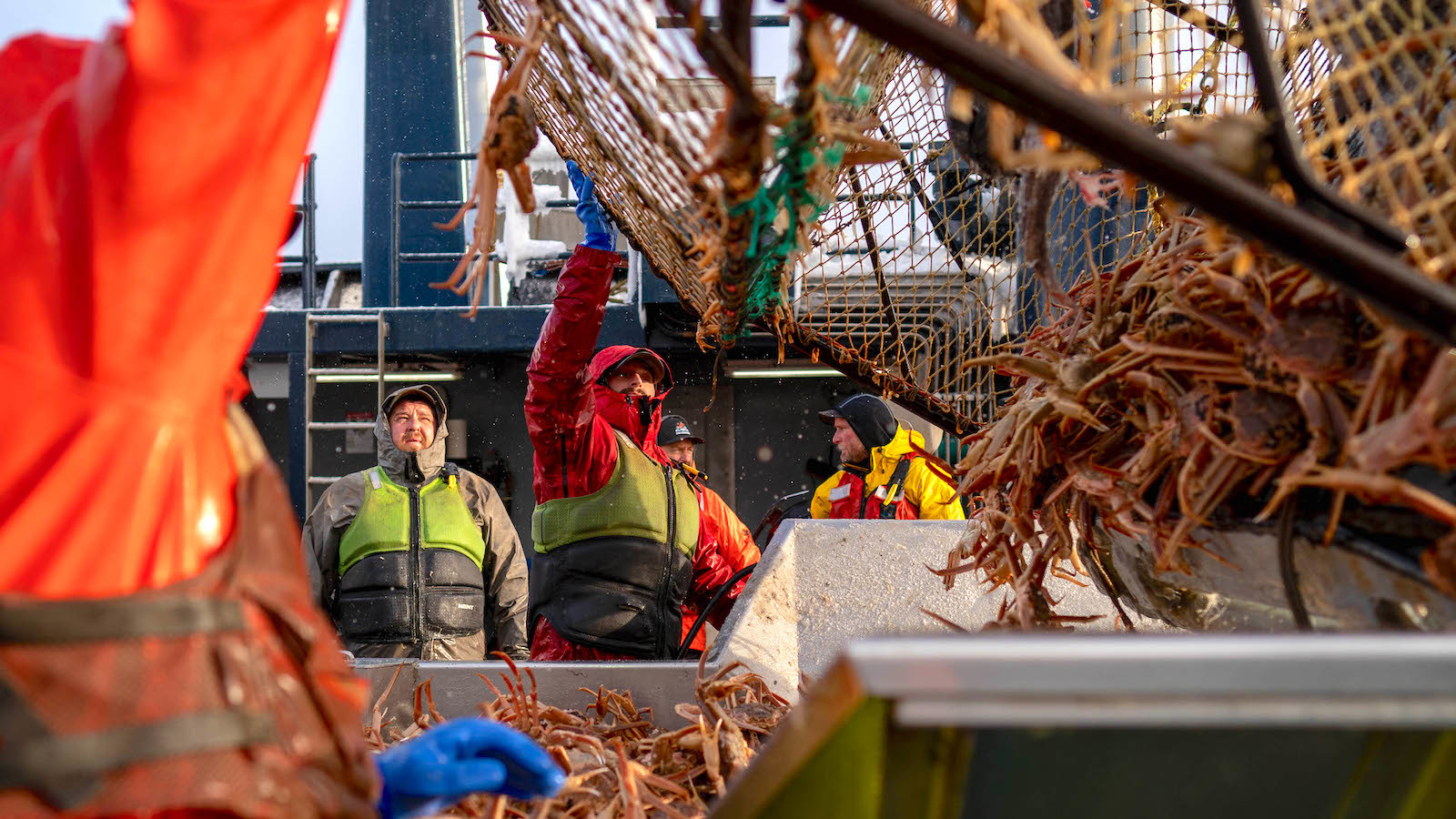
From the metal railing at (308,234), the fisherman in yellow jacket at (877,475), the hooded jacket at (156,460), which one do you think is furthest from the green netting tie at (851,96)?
the metal railing at (308,234)

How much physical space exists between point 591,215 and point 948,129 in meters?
2.02

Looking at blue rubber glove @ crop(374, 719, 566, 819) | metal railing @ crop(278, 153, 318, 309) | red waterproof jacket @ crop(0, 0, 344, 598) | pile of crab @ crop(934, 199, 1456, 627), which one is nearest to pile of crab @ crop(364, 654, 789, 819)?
blue rubber glove @ crop(374, 719, 566, 819)

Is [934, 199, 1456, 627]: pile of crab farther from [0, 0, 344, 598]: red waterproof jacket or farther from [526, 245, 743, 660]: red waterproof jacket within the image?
[526, 245, 743, 660]: red waterproof jacket

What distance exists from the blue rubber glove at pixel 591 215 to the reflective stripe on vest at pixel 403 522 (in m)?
1.69

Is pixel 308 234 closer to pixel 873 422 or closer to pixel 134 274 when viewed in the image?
pixel 873 422

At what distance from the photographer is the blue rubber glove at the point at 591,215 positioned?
2709 millimetres

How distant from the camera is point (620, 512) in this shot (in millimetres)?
3961

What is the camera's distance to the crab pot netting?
98 centimetres

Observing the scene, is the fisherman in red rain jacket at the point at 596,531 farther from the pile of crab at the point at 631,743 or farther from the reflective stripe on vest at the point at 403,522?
the pile of crab at the point at 631,743

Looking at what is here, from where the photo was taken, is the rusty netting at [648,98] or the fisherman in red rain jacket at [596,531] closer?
the rusty netting at [648,98]

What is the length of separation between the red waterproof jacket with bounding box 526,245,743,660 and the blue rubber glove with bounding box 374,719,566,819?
2.43m

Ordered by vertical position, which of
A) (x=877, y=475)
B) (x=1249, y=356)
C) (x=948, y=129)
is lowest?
(x=877, y=475)

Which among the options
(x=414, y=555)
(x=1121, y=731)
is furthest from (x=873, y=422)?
(x=1121, y=731)

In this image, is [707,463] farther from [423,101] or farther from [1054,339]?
[1054,339]
